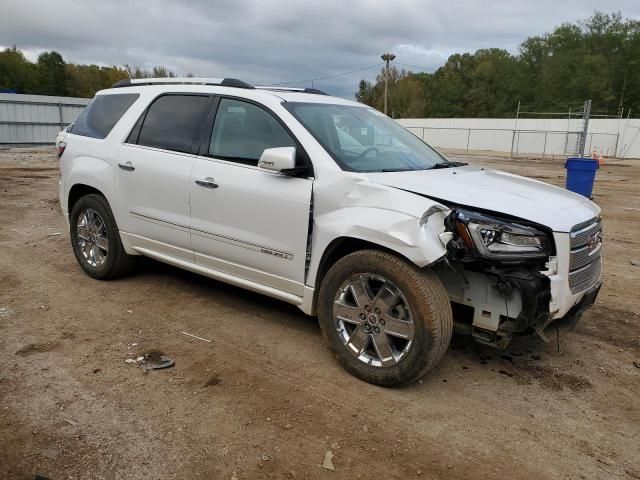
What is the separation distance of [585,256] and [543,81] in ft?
257

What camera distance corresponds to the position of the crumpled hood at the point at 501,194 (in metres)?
3.31

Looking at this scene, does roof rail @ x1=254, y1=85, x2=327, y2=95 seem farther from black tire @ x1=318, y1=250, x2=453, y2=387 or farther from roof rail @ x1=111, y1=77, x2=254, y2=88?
black tire @ x1=318, y1=250, x2=453, y2=387

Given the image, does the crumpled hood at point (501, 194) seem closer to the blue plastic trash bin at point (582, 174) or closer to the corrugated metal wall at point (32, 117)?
the blue plastic trash bin at point (582, 174)

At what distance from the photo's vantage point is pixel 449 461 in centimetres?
283

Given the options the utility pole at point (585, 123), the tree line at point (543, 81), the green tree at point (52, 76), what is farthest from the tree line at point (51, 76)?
the utility pole at point (585, 123)

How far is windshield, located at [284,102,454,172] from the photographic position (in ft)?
12.8

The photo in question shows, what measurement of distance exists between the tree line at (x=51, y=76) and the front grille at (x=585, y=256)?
74031 millimetres

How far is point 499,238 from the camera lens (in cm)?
322

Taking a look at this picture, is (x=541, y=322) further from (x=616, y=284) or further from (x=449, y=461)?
(x=616, y=284)

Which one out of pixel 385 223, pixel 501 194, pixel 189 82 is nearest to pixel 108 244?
pixel 189 82

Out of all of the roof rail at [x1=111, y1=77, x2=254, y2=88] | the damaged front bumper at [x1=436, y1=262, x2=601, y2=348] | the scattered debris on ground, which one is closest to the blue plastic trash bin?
the damaged front bumper at [x1=436, y1=262, x2=601, y2=348]

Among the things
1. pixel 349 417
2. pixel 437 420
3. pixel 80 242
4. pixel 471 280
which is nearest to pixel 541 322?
pixel 471 280

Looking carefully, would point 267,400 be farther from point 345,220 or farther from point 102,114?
point 102,114

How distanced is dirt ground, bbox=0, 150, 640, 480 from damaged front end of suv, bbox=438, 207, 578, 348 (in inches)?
22.6
